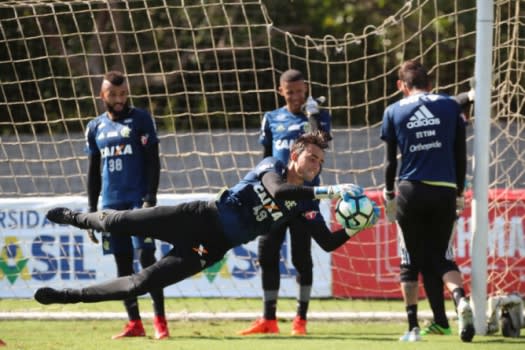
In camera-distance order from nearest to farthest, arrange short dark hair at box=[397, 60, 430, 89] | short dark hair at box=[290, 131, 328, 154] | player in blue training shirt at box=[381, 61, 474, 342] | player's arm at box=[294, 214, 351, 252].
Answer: player's arm at box=[294, 214, 351, 252]
short dark hair at box=[290, 131, 328, 154]
player in blue training shirt at box=[381, 61, 474, 342]
short dark hair at box=[397, 60, 430, 89]

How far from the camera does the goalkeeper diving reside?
6.64m

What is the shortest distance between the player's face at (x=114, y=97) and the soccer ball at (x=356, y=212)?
2423mm

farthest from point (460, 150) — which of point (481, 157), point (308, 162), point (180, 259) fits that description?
point (180, 259)

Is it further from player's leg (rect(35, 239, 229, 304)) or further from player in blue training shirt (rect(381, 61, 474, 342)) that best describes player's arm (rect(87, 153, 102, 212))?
player in blue training shirt (rect(381, 61, 474, 342))

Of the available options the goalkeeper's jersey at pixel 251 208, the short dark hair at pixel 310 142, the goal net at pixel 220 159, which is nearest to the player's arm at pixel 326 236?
the goalkeeper's jersey at pixel 251 208

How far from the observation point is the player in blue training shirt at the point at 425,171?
7.47 meters

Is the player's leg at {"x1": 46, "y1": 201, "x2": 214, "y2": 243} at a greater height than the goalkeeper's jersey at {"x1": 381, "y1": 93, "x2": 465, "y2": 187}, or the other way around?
the goalkeeper's jersey at {"x1": 381, "y1": 93, "x2": 465, "y2": 187}

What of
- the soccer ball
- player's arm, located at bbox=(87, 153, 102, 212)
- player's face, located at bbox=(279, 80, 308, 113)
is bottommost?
the soccer ball

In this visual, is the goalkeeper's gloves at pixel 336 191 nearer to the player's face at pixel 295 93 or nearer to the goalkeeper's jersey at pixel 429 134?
the goalkeeper's jersey at pixel 429 134

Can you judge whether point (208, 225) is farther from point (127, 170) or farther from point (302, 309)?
point (302, 309)

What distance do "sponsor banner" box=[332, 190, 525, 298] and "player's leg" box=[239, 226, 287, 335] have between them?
7.03 ft

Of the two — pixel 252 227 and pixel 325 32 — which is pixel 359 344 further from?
pixel 325 32

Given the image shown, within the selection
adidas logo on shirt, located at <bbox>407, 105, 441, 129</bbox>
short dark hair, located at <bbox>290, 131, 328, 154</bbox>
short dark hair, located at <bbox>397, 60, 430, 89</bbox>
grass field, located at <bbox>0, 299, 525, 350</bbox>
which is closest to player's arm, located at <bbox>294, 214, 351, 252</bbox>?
short dark hair, located at <bbox>290, 131, 328, 154</bbox>

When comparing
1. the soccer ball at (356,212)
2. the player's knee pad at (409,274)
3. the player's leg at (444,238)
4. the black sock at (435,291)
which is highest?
the soccer ball at (356,212)
